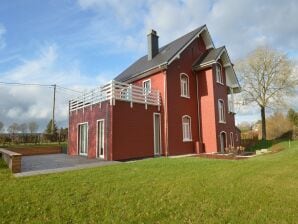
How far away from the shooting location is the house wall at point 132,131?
13.2 m

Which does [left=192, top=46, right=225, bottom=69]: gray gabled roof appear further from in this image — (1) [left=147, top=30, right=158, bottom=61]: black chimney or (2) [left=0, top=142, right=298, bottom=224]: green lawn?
(2) [left=0, top=142, right=298, bottom=224]: green lawn

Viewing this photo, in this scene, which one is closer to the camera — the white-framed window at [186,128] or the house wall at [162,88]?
the house wall at [162,88]

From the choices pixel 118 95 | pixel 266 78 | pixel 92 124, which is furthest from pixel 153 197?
pixel 266 78

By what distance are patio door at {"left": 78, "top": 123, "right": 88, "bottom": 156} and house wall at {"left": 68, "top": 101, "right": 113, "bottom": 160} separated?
0.44 meters

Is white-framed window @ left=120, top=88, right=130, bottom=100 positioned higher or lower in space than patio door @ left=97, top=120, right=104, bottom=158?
higher

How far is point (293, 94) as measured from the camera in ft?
94.8

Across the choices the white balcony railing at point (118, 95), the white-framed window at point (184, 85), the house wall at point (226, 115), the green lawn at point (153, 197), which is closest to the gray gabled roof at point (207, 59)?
the house wall at point (226, 115)

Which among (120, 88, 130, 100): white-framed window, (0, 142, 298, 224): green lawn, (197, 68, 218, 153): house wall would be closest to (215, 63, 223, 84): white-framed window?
(197, 68, 218, 153): house wall

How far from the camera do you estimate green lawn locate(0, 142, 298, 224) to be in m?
4.54

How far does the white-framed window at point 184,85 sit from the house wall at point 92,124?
20.8 feet

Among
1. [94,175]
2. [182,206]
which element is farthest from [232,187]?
[94,175]

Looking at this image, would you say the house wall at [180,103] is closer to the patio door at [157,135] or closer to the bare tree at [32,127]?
the patio door at [157,135]

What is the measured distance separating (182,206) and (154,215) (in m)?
0.75

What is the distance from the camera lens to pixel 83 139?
16.7 metres
